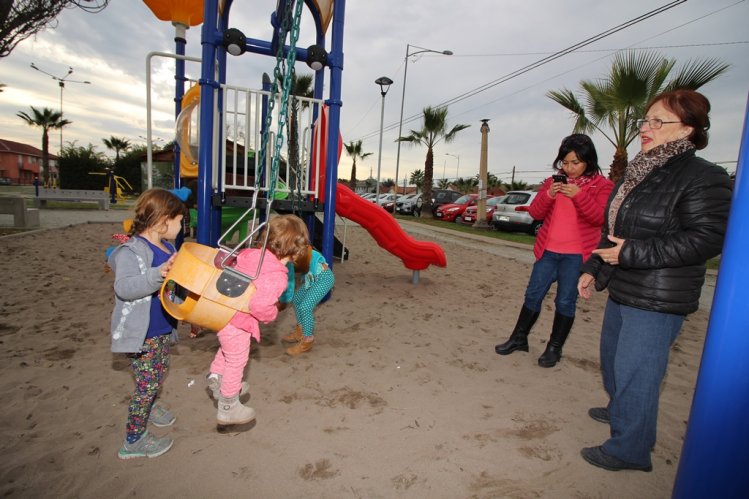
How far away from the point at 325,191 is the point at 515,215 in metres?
11.8

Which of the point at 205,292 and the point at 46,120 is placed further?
the point at 46,120

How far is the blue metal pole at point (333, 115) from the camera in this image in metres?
4.10

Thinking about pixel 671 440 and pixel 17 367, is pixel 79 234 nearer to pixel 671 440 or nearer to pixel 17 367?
pixel 17 367

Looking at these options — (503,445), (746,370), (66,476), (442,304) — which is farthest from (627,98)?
(66,476)

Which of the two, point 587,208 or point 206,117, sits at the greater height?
point 206,117

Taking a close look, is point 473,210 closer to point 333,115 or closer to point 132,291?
point 333,115

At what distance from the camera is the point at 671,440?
234cm

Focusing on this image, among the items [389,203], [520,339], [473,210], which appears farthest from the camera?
[389,203]

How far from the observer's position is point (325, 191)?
4.40 metres

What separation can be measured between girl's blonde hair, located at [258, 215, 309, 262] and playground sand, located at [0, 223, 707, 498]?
1005 mm

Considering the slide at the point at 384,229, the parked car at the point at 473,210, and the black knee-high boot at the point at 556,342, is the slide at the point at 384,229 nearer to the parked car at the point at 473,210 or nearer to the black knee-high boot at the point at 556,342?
the black knee-high boot at the point at 556,342

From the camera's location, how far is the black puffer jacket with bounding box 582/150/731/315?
166 centimetres

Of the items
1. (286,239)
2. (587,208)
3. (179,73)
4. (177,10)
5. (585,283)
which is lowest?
(585,283)

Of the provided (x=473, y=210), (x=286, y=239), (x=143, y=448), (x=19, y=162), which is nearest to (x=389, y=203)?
(x=473, y=210)
